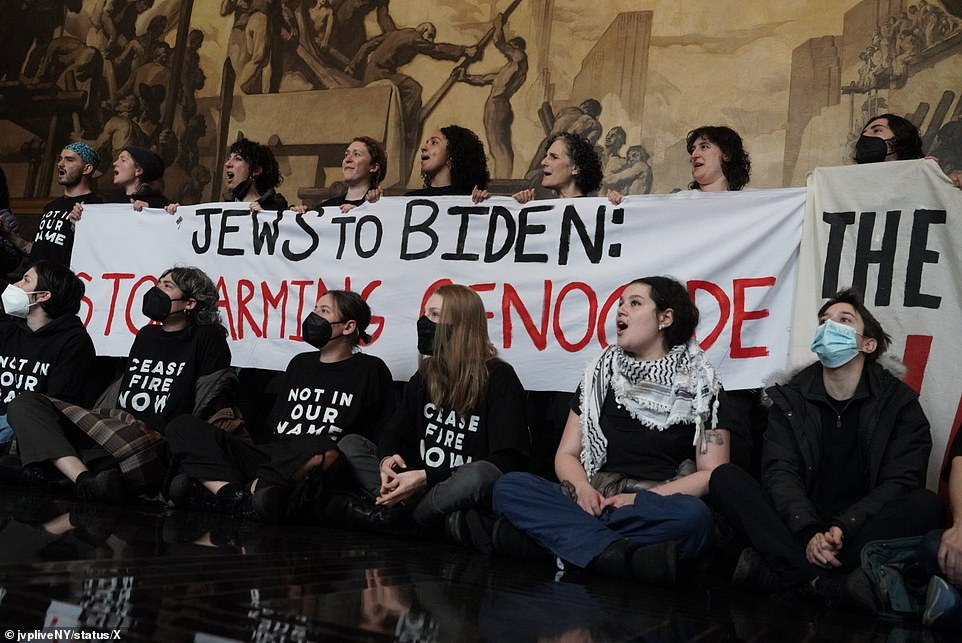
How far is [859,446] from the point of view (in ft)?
13.5

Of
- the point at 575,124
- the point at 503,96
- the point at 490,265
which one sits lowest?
the point at 490,265

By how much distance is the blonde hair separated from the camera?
495cm

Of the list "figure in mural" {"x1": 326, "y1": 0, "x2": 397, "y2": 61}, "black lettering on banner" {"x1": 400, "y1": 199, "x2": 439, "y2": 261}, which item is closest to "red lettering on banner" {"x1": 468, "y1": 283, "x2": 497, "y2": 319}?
"black lettering on banner" {"x1": 400, "y1": 199, "x2": 439, "y2": 261}

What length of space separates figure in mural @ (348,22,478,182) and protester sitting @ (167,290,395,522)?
498 centimetres

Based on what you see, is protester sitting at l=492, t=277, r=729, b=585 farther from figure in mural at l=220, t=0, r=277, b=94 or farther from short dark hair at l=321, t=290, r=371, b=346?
figure in mural at l=220, t=0, r=277, b=94

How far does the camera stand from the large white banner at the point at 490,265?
513 centimetres

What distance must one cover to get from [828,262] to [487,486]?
1805 mm

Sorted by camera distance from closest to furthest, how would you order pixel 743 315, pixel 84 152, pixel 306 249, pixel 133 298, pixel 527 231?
pixel 743 315, pixel 527 231, pixel 306 249, pixel 133 298, pixel 84 152

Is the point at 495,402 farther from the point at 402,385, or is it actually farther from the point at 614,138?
the point at 614,138

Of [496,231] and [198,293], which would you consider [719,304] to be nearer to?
[496,231]

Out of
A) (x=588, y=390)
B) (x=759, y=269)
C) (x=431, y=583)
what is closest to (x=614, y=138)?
(x=759, y=269)

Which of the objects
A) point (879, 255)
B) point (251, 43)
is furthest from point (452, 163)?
point (251, 43)

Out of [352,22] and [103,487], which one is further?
[352,22]

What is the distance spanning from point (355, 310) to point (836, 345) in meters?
2.45
